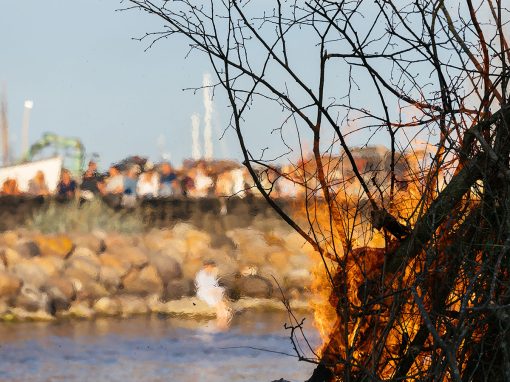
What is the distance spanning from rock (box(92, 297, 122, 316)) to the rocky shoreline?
0.02 metres

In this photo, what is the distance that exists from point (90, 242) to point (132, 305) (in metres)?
1.83

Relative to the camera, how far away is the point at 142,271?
23.7 meters

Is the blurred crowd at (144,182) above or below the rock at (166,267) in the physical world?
above

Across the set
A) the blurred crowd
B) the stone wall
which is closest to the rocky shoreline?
the stone wall

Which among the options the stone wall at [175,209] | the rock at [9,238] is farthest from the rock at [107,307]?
the rock at [9,238]

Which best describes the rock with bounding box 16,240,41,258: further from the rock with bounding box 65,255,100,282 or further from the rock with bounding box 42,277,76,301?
the rock with bounding box 42,277,76,301

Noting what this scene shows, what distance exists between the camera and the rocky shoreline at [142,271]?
22.5 metres

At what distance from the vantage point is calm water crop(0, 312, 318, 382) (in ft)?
49.3

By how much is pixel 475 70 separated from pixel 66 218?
1918 centimetres

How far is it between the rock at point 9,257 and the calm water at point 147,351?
2605mm

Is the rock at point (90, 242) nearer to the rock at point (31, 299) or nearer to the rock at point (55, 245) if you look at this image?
the rock at point (55, 245)

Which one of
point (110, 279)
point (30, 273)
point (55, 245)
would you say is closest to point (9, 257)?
point (30, 273)

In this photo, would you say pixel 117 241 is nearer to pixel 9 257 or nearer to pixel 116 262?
pixel 116 262

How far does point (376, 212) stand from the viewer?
518 cm
